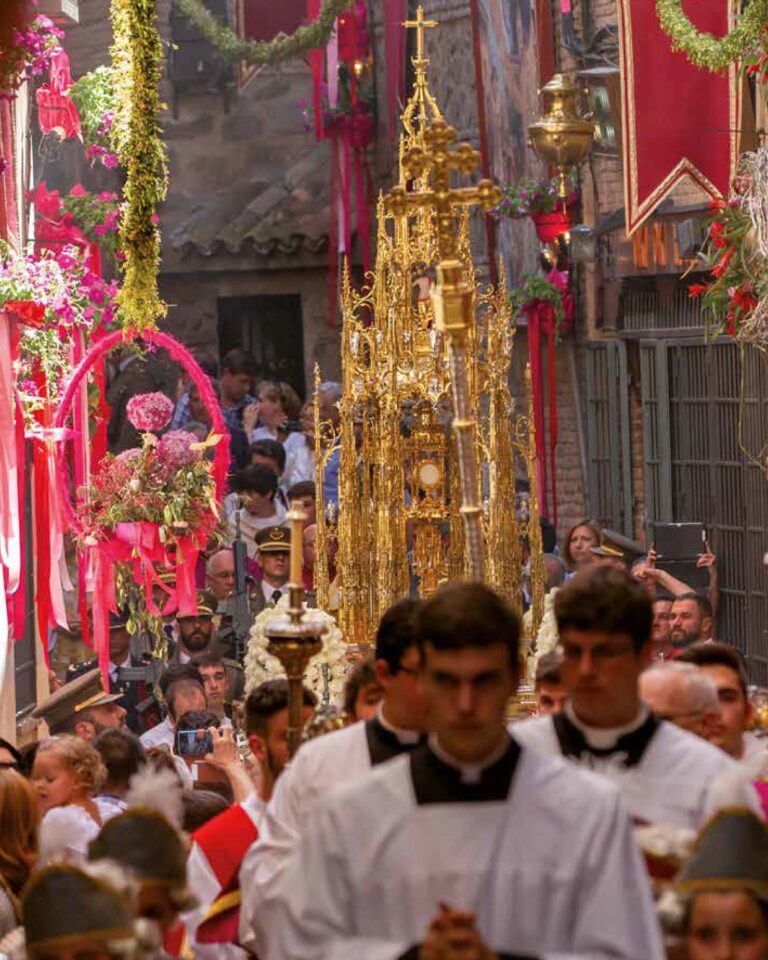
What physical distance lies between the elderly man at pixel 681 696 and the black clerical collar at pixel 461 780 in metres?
1.61

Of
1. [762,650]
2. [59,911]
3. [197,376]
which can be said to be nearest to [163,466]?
[197,376]

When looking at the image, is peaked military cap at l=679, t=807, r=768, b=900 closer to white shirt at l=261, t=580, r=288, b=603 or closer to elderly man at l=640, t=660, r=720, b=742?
elderly man at l=640, t=660, r=720, b=742

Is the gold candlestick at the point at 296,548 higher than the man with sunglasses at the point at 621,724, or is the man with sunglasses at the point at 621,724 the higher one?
the gold candlestick at the point at 296,548

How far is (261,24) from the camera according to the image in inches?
1083

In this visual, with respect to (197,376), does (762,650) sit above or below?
below

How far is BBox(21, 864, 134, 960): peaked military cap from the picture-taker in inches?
204

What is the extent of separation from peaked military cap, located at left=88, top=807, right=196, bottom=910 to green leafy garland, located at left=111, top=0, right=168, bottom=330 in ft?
30.7

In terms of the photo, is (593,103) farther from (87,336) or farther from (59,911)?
(59,911)

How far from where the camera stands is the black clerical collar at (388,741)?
21.4ft

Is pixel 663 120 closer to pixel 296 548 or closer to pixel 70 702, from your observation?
pixel 70 702

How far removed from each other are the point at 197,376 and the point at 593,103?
5.35 metres

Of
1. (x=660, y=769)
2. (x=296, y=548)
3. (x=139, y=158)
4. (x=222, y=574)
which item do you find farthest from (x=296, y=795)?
(x=222, y=574)

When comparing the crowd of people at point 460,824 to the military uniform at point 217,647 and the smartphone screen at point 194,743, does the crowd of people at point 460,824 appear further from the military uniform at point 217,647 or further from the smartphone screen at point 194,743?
the military uniform at point 217,647

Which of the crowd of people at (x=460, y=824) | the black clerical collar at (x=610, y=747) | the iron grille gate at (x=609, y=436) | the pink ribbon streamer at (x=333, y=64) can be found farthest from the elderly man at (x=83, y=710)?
the pink ribbon streamer at (x=333, y=64)
